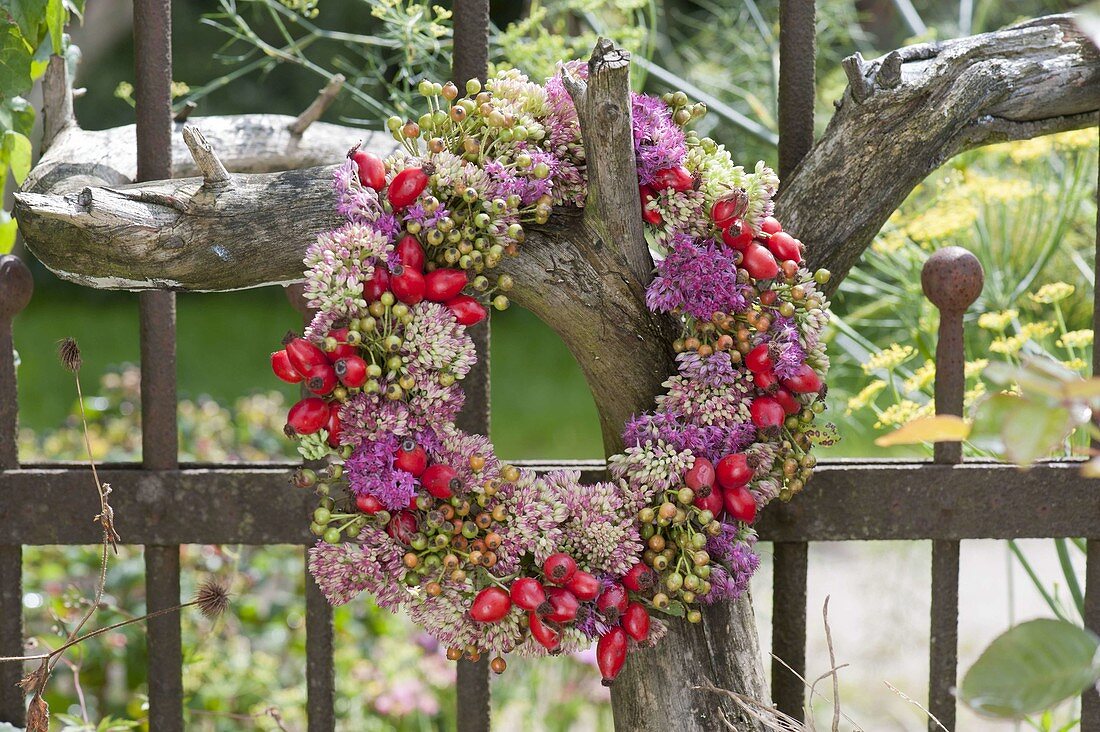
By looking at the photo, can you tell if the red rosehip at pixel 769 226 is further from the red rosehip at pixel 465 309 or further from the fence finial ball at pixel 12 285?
the fence finial ball at pixel 12 285

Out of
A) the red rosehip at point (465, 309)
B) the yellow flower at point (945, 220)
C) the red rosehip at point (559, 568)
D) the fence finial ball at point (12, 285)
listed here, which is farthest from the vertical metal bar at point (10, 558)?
the yellow flower at point (945, 220)

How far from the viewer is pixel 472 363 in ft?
2.94

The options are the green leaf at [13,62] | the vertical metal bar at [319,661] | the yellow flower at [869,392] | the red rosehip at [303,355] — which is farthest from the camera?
the yellow flower at [869,392]

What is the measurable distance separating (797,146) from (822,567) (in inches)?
95.7

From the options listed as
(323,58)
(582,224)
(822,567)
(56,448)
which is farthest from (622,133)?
(323,58)

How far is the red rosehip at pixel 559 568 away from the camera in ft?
2.85

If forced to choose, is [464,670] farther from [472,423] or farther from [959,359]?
[959,359]

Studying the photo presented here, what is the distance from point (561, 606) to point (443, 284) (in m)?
0.30

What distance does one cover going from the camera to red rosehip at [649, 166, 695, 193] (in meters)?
0.92

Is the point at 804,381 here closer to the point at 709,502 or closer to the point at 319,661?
the point at 709,502

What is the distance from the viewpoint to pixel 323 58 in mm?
4793

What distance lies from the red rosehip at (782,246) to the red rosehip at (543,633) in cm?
40

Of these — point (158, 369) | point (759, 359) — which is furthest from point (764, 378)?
point (158, 369)

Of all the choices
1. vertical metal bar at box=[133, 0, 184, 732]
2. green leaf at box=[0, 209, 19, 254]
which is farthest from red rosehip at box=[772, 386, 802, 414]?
green leaf at box=[0, 209, 19, 254]
